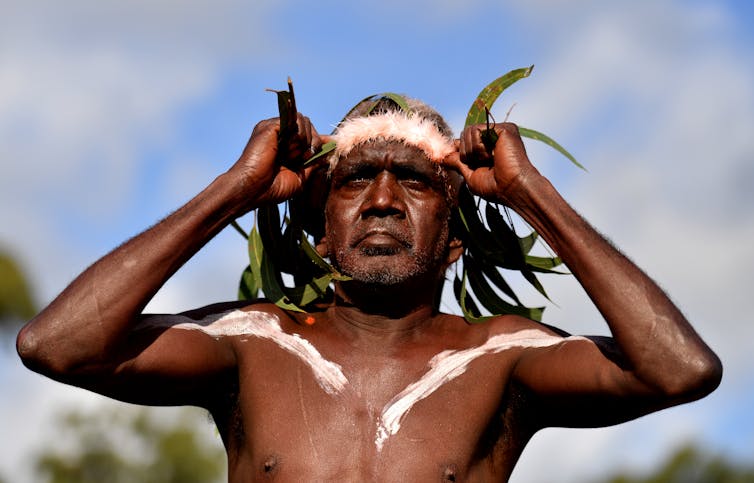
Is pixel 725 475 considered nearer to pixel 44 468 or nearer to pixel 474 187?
pixel 44 468

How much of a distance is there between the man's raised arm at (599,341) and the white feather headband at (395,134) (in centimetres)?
23

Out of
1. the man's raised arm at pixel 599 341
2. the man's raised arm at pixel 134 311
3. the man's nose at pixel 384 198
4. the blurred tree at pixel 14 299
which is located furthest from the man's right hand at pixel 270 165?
the blurred tree at pixel 14 299

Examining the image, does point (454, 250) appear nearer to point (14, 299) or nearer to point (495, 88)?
point (495, 88)

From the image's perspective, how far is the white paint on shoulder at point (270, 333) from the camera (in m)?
4.32

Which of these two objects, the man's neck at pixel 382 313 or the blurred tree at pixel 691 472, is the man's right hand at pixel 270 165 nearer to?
the man's neck at pixel 382 313

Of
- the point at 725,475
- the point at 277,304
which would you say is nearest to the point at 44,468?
the point at 725,475

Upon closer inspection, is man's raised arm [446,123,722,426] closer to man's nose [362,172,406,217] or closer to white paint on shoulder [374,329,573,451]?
white paint on shoulder [374,329,573,451]

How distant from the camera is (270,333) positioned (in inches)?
175

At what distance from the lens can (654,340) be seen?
12.7 feet

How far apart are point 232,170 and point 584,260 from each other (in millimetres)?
1218

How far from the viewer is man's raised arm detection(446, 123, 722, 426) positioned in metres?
3.88

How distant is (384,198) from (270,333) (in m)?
0.63

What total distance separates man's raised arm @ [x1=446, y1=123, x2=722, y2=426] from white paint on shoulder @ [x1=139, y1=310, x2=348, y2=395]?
0.63m

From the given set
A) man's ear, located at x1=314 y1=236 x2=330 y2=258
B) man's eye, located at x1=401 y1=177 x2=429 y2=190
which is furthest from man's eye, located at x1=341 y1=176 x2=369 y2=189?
man's ear, located at x1=314 y1=236 x2=330 y2=258
